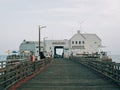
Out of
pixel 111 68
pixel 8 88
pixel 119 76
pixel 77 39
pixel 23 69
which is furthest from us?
pixel 77 39

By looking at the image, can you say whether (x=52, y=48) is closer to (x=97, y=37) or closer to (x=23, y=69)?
(x=97, y=37)

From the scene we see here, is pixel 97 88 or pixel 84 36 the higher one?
pixel 84 36

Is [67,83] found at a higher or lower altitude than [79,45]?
lower

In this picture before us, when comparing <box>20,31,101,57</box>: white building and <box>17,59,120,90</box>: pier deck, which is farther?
<box>20,31,101,57</box>: white building

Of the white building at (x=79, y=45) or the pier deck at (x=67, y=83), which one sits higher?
the white building at (x=79, y=45)

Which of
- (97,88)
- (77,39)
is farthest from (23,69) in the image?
(77,39)

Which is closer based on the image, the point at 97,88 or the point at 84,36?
the point at 97,88

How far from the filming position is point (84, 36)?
125 meters

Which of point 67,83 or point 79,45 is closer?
point 67,83

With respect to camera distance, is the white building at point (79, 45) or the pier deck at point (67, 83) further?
the white building at point (79, 45)

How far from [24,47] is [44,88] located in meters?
110

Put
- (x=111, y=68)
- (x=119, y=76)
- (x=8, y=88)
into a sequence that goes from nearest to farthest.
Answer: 1. (x=8, y=88)
2. (x=119, y=76)
3. (x=111, y=68)

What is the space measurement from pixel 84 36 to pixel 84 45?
385 centimetres

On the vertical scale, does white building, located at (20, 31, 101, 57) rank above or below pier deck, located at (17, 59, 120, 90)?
above
